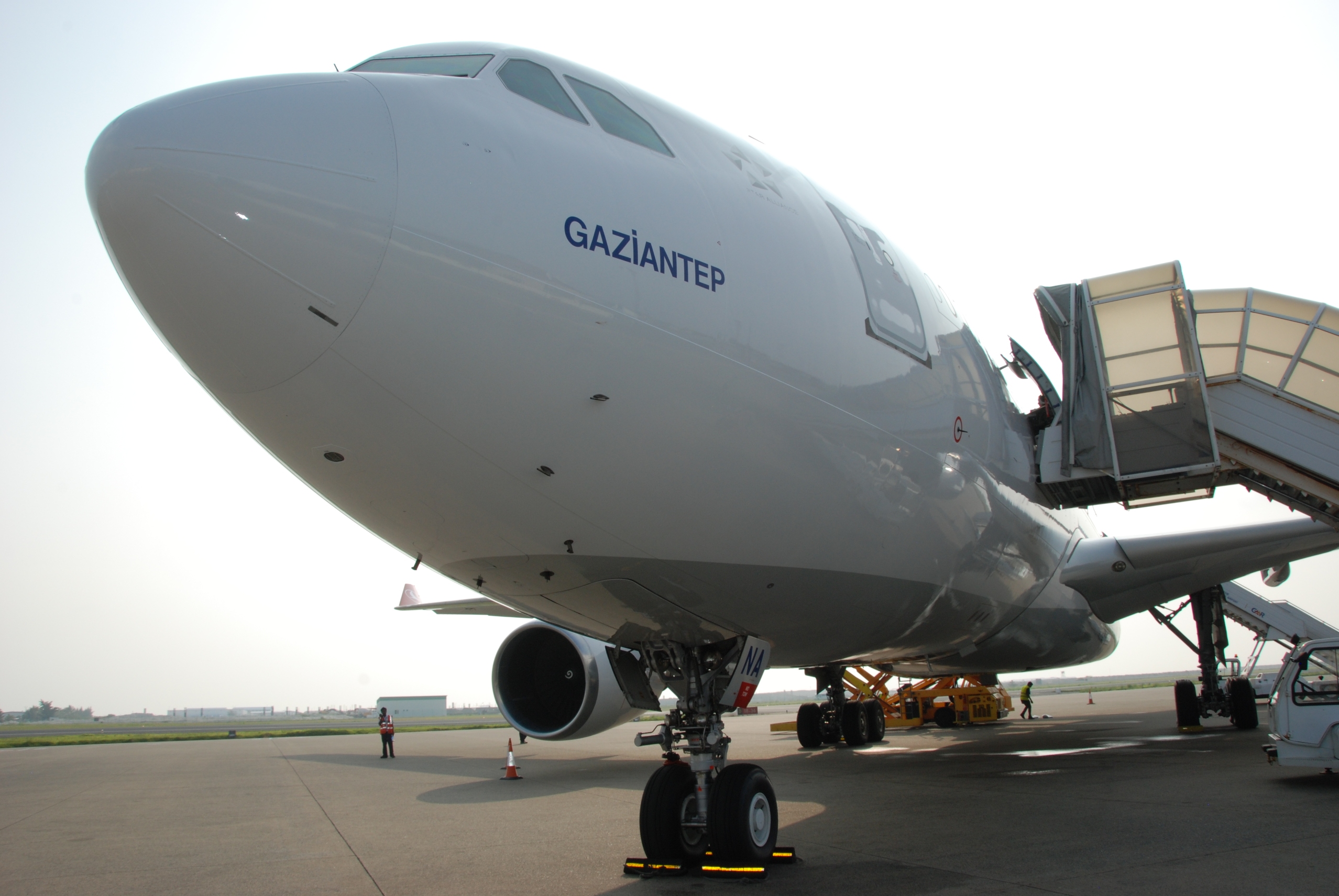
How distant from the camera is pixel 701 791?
5.20m

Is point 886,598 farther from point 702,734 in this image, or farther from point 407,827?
point 407,827

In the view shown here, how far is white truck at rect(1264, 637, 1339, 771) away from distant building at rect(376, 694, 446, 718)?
2556 inches

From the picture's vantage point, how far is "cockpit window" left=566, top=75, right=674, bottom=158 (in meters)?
4.52

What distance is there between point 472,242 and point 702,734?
3103 millimetres

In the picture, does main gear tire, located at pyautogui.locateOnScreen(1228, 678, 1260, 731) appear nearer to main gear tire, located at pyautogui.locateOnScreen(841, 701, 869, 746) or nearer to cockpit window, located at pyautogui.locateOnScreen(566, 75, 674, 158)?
main gear tire, located at pyautogui.locateOnScreen(841, 701, 869, 746)

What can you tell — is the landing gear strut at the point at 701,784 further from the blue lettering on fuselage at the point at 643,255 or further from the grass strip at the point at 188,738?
the grass strip at the point at 188,738

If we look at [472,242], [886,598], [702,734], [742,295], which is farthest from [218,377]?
[886,598]

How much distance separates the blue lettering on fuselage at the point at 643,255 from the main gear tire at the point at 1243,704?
13559mm

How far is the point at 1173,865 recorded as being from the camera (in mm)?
4840

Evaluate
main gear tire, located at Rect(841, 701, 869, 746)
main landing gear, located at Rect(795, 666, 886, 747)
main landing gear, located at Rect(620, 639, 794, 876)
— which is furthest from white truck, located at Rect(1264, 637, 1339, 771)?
main gear tire, located at Rect(841, 701, 869, 746)

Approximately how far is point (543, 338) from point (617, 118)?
4.96ft

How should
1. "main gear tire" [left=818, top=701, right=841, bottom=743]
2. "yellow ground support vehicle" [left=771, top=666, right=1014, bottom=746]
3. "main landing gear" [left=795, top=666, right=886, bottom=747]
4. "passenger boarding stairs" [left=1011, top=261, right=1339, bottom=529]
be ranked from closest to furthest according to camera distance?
"passenger boarding stairs" [left=1011, top=261, right=1339, bottom=529] → "main landing gear" [left=795, top=666, right=886, bottom=747] → "main gear tire" [left=818, top=701, right=841, bottom=743] → "yellow ground support vehicle" [left=771, top=666, right=1014, bottom=746]

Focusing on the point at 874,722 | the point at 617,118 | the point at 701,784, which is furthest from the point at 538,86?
the point at 874,722

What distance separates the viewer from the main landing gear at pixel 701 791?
4949 mm
